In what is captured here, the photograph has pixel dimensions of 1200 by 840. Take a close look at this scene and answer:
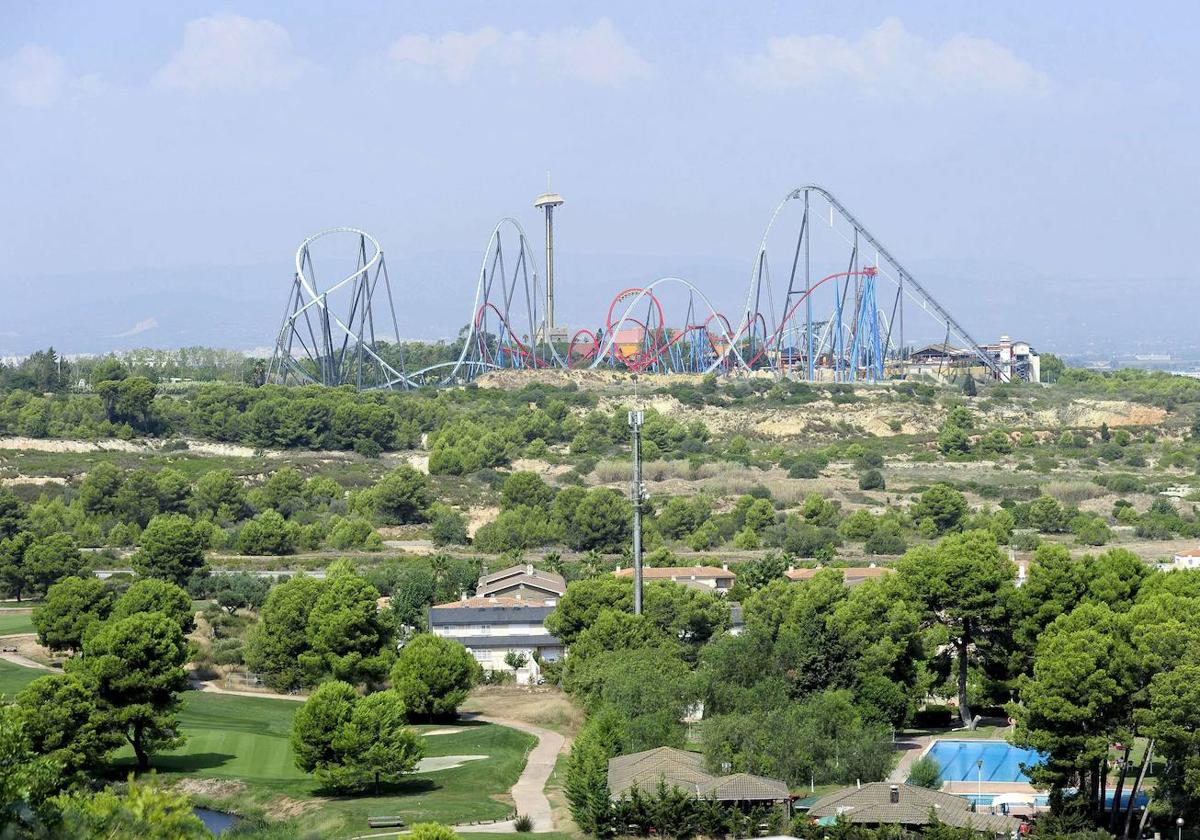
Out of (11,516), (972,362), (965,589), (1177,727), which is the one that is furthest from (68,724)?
(972,362)

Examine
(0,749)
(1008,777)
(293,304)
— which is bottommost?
(1008,777)

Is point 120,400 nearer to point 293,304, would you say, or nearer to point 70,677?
point 293,304

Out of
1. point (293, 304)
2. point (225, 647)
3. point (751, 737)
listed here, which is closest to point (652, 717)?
point (751, 737)

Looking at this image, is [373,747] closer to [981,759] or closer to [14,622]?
[981,759]

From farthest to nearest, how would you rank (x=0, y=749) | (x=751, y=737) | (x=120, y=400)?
1. (x=120, y=400)
2. (x=751, y=737)
3. (x=0, y=749)

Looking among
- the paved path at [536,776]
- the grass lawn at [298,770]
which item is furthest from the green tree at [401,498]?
the paved path at [536,776]
